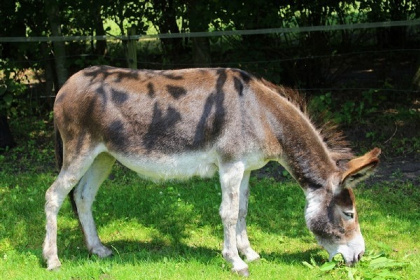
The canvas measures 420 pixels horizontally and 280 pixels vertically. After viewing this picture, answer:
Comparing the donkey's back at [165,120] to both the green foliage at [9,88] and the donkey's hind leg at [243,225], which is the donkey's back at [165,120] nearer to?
the donkey's hind leg at [243,225]

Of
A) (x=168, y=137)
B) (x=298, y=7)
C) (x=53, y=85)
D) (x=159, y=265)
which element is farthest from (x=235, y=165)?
(x=53, y=85)

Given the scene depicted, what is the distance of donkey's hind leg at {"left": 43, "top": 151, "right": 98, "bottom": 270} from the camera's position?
223 inches

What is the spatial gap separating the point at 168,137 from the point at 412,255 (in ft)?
8.00

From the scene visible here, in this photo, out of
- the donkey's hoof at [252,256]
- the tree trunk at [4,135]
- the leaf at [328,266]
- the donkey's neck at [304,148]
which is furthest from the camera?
the tree trunk at [4,135]

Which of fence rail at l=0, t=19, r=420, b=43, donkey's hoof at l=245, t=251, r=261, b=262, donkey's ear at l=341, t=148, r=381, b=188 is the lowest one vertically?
donkey's hoof at l=245, t=251, r=261, b=262

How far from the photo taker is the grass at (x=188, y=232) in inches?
214

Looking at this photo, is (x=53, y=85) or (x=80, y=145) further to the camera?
(x=53, y=85)

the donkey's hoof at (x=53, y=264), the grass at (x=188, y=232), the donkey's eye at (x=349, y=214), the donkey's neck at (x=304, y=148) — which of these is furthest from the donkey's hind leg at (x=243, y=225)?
the donkey's hoof at (x=53, y=264)

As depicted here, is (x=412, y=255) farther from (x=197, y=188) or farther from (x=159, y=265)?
(x=197, y=188)

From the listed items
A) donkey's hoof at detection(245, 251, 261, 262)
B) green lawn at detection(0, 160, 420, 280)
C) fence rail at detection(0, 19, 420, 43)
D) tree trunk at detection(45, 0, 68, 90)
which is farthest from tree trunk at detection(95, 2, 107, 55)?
donkey's hoof at detection(245, 251, 261, 262)

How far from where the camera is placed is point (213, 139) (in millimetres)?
5484

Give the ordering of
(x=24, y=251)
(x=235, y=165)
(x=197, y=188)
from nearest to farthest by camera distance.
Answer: (x=235, y=165) → (x=24, y=251) → (x=197, y=188)

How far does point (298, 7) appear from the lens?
10508 millimetres

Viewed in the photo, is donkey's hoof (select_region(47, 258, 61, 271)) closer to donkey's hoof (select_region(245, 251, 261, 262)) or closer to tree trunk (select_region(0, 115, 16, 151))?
donkey's hoof (select_region(245, 251, 261, 262))
